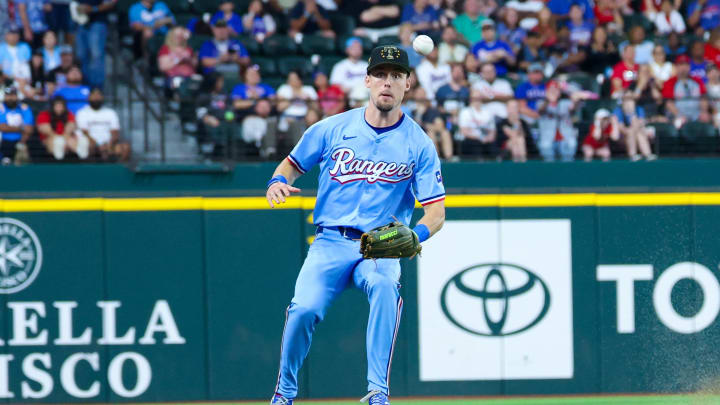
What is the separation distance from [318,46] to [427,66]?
63.4 inches

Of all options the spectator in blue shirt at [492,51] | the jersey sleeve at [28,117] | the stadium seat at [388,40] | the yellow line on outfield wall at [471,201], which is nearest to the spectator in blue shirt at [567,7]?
the spectator in blue shirt at [492,51]

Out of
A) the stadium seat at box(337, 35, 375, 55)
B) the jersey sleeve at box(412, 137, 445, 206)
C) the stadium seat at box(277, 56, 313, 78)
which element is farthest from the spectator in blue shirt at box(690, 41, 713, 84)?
the jersey sleeve at box(412, 137, 445, 206)

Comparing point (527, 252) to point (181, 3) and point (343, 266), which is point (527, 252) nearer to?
point (343, 266)

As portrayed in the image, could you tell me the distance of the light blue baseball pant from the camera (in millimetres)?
5906

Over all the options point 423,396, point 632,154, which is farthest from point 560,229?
point 632,154

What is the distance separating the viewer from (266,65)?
12609 millimetres

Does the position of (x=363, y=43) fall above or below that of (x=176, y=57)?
above

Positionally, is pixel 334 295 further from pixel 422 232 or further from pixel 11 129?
pixel 11 129

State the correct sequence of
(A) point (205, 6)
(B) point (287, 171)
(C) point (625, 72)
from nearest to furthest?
(B) point (287, 171), (C) point (625, 72), (A) point (205, 6)

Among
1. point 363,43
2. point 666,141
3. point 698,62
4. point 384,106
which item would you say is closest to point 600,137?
point 666,141

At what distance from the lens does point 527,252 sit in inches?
356

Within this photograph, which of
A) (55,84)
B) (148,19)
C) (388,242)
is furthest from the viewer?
(148,19)

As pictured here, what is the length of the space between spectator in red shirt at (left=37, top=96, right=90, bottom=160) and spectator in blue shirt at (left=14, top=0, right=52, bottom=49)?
163 cm

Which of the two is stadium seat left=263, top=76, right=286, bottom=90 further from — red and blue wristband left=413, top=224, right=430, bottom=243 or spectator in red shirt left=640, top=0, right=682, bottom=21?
red and blue wristband left=413, top=224, right=430, bottom=243
